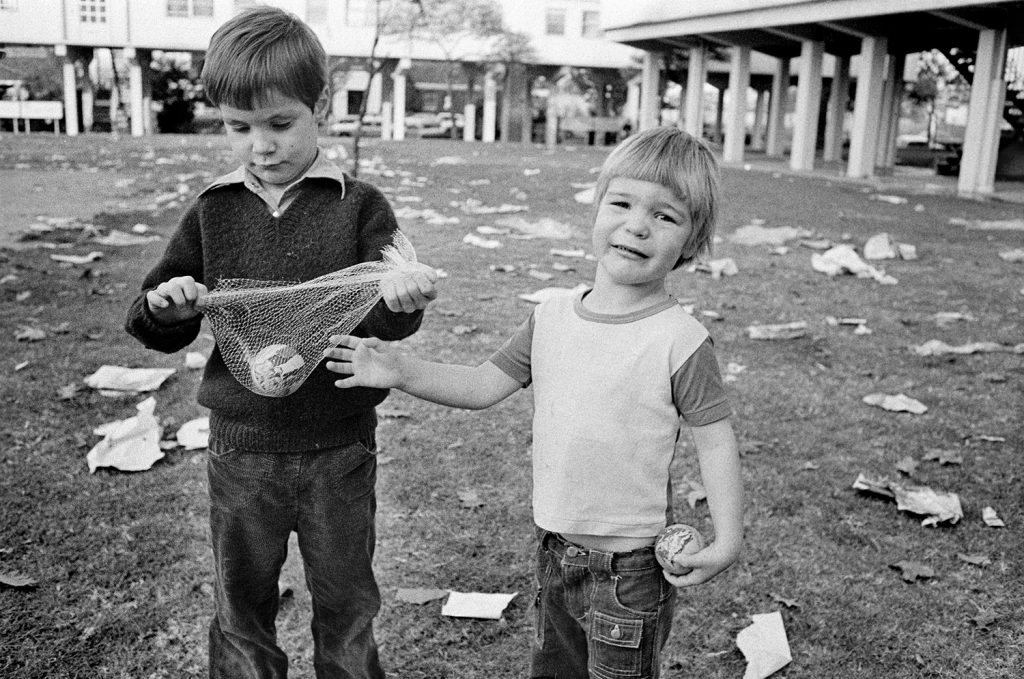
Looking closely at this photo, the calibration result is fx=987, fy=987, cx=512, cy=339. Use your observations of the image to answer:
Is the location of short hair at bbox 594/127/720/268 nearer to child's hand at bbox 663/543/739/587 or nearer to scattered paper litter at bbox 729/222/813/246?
child's hand at bbox 663/543/739/587

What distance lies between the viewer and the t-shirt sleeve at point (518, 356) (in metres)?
2.10

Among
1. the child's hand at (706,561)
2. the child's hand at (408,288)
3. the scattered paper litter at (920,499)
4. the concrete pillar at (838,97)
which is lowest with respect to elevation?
the scattered paper litter at (920,499)

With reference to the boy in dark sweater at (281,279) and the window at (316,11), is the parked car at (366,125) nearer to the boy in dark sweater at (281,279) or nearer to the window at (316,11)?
the window at (316,11)

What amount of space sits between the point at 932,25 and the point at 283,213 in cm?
1934

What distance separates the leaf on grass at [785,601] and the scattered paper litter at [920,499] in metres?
0.84

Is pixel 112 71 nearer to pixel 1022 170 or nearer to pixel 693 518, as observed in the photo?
pixel 1022 170

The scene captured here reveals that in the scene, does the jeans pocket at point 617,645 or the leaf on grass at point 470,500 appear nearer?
the jeans pocket at point 617,645

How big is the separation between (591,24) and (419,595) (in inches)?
1527

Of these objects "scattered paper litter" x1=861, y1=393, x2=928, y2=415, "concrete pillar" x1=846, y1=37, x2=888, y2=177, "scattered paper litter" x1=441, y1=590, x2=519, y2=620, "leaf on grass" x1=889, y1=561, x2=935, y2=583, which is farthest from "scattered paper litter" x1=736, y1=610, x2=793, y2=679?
"concrete pillar" x1=846, y1=37, x2=888, y2=177

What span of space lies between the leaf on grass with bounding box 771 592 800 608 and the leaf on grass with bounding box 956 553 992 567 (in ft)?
2.36

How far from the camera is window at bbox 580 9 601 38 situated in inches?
1545

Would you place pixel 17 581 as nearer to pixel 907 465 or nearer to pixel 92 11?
pixel 907 465

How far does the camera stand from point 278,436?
2.19 m

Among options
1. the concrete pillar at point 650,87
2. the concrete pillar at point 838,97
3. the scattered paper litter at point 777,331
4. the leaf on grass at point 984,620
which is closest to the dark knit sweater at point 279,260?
the leaf on grass at point 984,620
